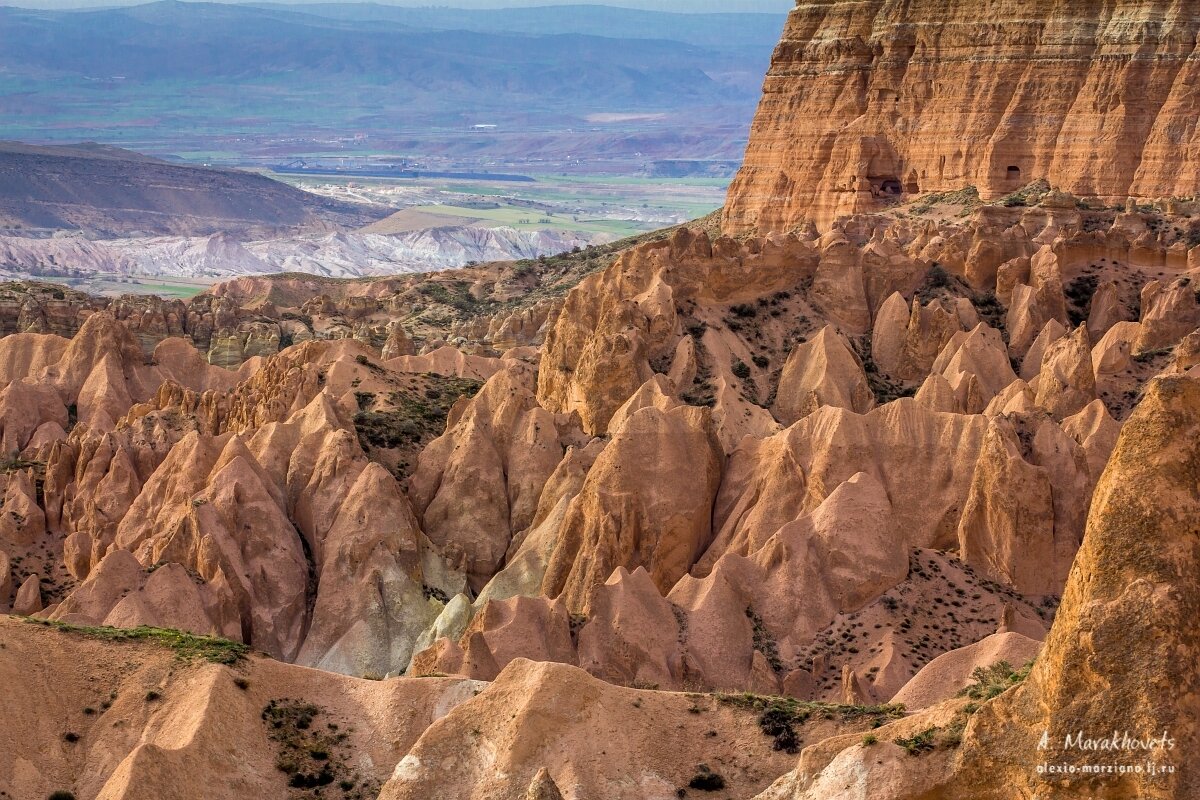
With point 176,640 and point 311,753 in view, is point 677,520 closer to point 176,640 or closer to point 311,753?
point 176,640

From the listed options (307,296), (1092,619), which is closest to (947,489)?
(1092,619)

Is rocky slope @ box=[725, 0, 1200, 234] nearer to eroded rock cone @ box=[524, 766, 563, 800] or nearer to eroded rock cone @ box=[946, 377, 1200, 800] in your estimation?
eroded rock cone @ box=[946, 377, 1200, 800]

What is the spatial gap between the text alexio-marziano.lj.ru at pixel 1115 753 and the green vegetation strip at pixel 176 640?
66.5 ft

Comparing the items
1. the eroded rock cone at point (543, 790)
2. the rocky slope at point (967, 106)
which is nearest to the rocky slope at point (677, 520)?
the eroded rock cone at point (543, 790)

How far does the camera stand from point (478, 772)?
3569cm

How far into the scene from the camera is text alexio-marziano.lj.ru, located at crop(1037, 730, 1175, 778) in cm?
2605

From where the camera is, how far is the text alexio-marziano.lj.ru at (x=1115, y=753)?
26.0 metres

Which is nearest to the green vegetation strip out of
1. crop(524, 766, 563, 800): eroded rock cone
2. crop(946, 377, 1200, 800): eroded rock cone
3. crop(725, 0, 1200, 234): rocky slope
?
crop(524, 766, 563, 800): eroded rock cone

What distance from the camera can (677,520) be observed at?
59406 millimetres

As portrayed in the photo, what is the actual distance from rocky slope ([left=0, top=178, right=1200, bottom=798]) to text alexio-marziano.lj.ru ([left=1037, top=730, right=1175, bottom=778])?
226 mm

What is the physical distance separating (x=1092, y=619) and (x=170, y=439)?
160ft

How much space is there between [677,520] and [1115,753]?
1312 inches

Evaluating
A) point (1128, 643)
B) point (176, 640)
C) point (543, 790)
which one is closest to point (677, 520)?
point (176, 640)

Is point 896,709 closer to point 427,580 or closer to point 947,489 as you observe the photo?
point 947,489
